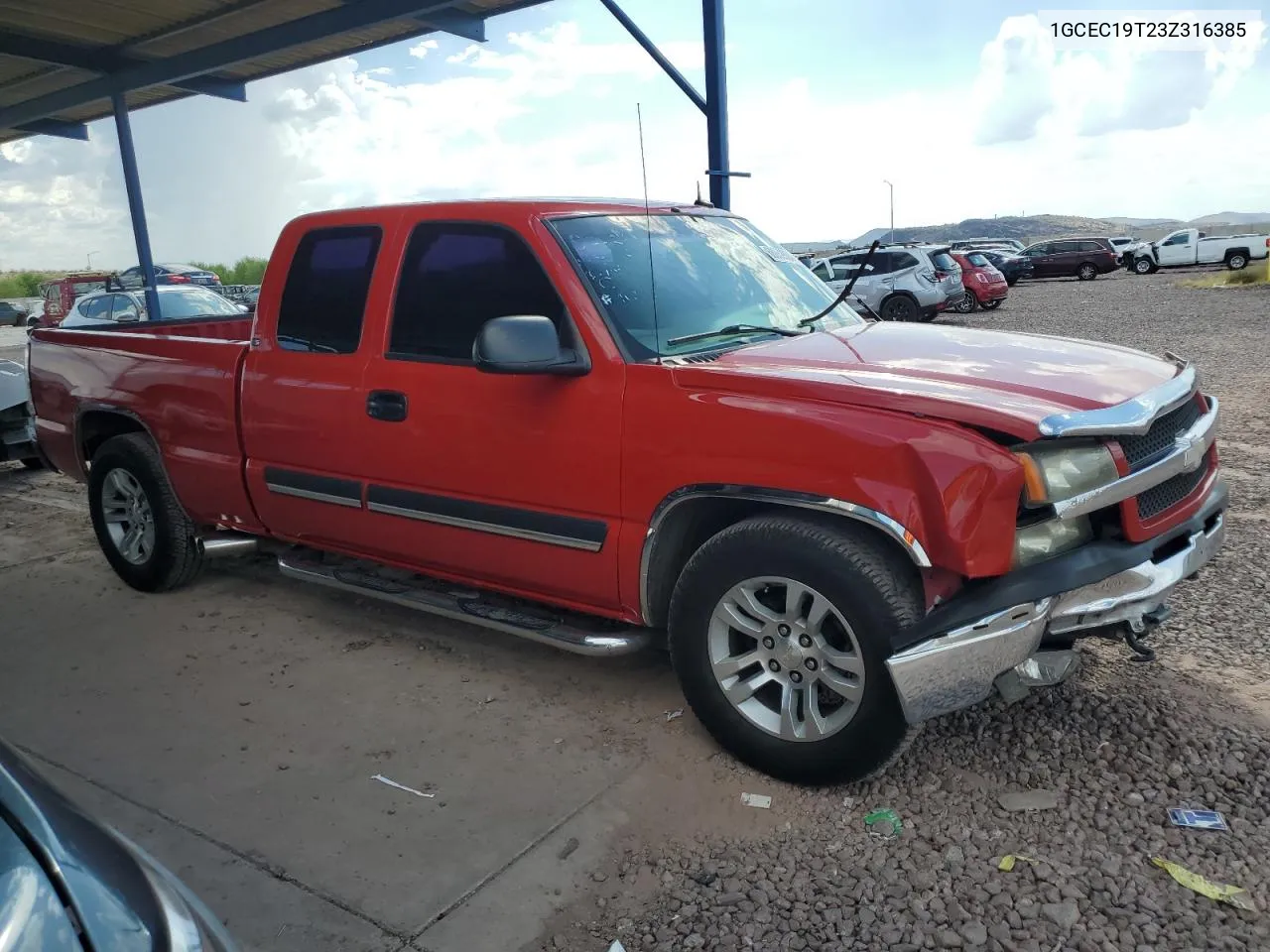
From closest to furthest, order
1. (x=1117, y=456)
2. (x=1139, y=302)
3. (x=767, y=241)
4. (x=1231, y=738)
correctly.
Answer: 1. (x=1117, y=456)
2. (x=1231, y=738)
3. (x=767, y=241)
4. (x=1139, y=302)

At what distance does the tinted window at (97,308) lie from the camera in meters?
14.9

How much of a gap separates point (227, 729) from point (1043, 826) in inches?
115

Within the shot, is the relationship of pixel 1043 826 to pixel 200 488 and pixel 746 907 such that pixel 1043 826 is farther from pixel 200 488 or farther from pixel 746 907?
pixel 200 488

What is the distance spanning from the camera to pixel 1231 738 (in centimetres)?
331

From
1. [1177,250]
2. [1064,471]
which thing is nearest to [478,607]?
[1064,471]

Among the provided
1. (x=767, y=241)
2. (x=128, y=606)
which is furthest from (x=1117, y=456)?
(x=128, y=606)

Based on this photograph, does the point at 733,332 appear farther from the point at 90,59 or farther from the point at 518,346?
the point at 90,59

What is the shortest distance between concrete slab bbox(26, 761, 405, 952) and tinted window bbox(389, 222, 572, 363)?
1.90 metres

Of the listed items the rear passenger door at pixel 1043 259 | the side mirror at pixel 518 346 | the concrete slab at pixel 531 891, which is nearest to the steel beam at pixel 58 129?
the side mirror at pixel 518 346

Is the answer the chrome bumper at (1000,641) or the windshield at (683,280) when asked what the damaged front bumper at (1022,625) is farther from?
the windshield at (683,280)

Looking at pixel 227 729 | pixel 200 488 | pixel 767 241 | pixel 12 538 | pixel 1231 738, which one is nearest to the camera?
pixel 1231 738

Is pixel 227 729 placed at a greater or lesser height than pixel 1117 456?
lesser

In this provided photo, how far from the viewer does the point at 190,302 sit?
13.5 meters

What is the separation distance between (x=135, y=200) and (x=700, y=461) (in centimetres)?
1336
